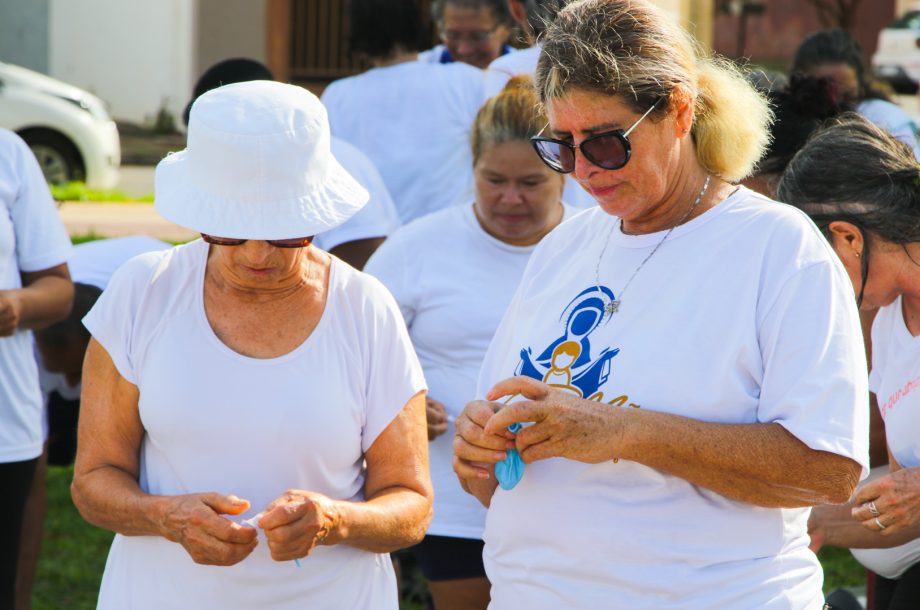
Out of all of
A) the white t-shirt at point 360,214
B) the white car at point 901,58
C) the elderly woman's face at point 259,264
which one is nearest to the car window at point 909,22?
the white car at point 901,58

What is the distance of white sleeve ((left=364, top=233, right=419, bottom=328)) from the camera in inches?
146

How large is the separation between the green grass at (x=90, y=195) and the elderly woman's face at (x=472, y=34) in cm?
657

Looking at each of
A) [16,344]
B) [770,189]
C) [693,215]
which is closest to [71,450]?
[16,344]

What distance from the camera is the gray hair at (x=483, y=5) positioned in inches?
234

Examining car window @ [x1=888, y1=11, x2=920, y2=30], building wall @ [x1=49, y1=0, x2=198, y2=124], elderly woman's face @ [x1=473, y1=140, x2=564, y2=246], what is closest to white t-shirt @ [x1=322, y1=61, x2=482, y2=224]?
elderly woman's face @ [x1=473, y1=140, x2=564, y2=246]

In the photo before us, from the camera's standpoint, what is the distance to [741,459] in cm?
221

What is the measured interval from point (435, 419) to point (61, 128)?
10036mm

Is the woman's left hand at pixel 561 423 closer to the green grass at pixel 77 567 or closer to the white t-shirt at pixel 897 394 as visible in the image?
the white t-shirt at pixel 897 394

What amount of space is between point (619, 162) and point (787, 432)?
1.92ft

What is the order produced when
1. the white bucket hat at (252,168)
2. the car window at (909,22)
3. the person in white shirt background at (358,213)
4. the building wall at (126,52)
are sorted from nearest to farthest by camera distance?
the white bucket hat at (252,168) → the person in white shirt background at (358,213) → the building wall at (126,52) → the car window at (909,22)

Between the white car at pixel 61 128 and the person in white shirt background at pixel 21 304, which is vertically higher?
the person in white shirt background at pixel 21 304

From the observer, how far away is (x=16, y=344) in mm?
3857

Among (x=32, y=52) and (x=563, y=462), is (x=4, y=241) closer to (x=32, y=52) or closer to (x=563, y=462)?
(x=563, y=462)

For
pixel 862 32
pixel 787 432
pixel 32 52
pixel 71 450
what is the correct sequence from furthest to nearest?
pixel 862 32, pixel 32 52, pixel 71 450, pixel 787 432
